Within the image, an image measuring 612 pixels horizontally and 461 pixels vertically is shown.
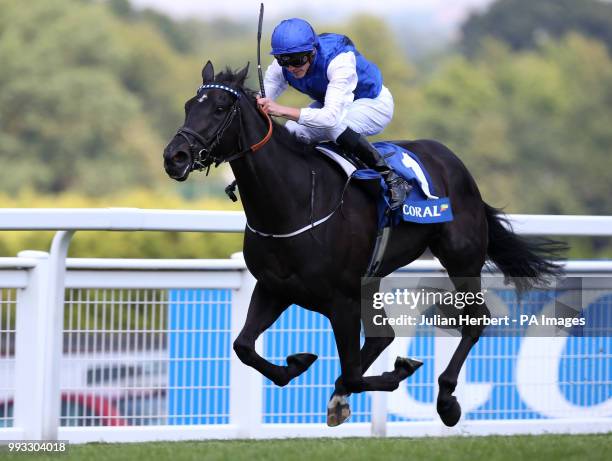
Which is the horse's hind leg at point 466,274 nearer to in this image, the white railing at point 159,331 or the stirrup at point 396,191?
the white railing at point 159,331

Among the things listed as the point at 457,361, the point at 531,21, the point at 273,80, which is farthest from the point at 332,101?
the point at 531,21

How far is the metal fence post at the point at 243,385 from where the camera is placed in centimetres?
650

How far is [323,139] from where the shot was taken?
5.67m

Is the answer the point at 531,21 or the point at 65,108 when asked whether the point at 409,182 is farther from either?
the point at 531,21

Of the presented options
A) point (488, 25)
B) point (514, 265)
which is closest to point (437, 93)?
point (488, 25)

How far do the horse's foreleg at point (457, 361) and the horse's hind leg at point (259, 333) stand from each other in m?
0.80

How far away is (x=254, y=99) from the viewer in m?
5.32

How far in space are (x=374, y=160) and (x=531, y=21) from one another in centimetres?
11145

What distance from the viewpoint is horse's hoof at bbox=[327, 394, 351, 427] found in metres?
5.64

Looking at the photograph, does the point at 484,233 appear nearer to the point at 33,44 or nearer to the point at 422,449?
the point at 422,449

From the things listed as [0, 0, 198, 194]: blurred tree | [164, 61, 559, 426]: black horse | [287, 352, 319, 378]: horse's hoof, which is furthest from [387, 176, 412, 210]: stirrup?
[0, 0, 198, 194]: blurred tree

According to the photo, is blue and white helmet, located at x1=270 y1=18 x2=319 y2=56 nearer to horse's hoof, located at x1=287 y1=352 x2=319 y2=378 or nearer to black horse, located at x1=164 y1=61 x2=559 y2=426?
black horse, located at x1=164 y1=61 x2=559 y2=426
